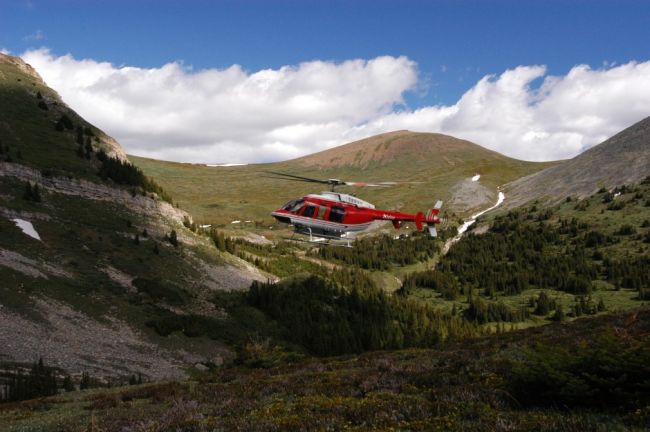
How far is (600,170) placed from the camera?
124 metres

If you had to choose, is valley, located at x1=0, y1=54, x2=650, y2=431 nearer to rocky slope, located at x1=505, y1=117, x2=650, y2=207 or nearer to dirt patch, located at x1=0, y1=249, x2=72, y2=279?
dirt patch, located at x1=0, y1=249, x2=72, y2=279

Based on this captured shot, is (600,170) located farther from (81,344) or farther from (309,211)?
(81,344)

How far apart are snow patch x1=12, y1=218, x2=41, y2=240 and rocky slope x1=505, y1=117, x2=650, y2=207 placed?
112604 millimetres

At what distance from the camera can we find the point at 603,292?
238 feet

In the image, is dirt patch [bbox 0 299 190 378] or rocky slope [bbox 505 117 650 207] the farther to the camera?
rocky slope [bbox 505 117 650 207]

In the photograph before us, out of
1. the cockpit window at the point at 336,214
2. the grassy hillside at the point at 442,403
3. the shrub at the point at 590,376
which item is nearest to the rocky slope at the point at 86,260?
the cockpit window at the point at 336,214

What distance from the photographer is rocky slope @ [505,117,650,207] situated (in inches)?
4540

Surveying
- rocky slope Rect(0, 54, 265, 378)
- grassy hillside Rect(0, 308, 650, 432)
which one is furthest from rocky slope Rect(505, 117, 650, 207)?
grassy hillside Rect(0, 308, 650, 432)

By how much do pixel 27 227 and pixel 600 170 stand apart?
406 ft

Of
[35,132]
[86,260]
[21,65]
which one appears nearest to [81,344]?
[86,260]

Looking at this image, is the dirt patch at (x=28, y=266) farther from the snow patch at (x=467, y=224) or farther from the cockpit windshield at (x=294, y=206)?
the snow patch at (x=467, y=224)

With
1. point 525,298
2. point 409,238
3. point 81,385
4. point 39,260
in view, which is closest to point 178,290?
point 39,260

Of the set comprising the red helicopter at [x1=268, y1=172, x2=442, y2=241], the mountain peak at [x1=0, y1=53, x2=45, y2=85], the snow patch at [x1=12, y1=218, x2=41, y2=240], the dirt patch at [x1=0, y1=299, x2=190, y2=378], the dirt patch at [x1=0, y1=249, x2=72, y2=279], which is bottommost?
the dirt patch at [x1=0, y1=299, x2=190, y2=378]

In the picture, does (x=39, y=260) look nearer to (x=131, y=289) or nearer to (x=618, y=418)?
(x=131, y=289)
